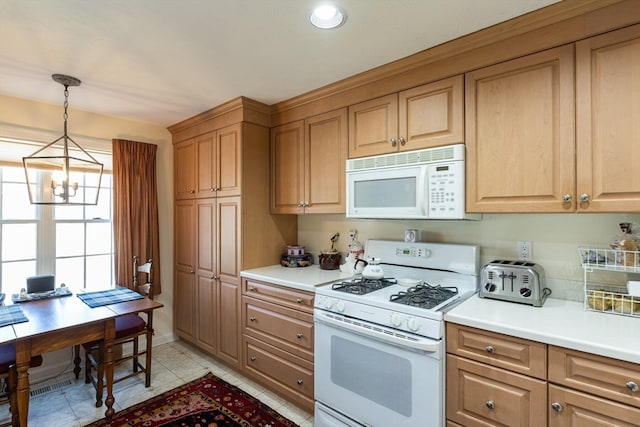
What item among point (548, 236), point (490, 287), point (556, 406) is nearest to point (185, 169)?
point (490, 287)

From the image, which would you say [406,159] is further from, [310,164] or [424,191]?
[310,164]

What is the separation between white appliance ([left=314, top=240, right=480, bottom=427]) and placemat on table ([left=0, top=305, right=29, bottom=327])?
186 centimetres

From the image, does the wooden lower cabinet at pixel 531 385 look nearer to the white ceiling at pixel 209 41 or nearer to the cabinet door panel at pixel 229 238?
the white ceiling at pixel 209 41

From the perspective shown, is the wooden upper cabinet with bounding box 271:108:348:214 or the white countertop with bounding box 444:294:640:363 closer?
the white countertop with bounding box 444:294:640:363

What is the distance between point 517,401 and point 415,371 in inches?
17.5

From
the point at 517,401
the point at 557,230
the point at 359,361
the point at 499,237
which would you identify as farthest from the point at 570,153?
the point at 359,361

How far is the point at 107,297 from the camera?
101 inches

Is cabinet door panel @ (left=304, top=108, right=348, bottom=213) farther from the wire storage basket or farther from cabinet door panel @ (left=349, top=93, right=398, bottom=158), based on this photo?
the wire storage basket

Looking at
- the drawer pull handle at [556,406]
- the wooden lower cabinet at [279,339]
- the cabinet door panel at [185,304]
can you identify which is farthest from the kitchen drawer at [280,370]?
the drawer pull handle at [556,406]

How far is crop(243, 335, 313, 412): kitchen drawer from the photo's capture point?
2248 mm

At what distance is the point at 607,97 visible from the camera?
1.47 m

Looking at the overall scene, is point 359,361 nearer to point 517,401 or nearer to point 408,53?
point 517,401

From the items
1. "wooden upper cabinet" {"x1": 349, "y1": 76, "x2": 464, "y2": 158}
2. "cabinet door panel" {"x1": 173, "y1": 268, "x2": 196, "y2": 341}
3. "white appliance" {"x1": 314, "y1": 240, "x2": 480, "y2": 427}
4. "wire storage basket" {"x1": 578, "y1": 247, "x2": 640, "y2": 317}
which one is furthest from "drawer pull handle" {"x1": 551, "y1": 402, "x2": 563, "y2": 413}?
"cabinet door panel" {"x1": 173, "y1": 268, "x2": 196, "y2": 341}

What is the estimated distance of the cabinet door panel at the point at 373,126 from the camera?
217cm
